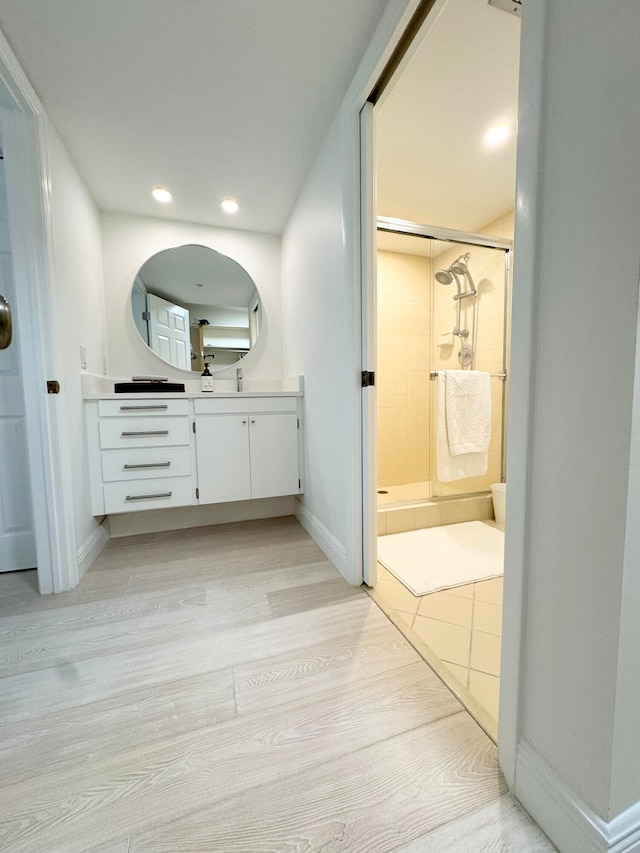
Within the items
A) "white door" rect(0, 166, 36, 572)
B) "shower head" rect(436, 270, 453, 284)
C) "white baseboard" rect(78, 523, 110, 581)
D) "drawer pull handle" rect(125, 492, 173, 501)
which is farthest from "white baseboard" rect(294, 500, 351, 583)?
"shower head" rect(436, 270, 453, 284)

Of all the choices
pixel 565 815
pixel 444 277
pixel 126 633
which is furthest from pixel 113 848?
pixel 444 277

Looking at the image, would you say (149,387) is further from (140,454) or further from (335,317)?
(335,317)

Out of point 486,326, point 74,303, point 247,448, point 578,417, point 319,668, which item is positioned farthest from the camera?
point 486,326

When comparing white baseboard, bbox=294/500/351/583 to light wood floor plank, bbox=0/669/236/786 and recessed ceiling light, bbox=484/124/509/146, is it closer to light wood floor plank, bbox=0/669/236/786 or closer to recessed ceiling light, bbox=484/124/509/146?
light wood floor plank, bbox=0/669/236/786

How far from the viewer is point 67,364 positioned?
1528 mm

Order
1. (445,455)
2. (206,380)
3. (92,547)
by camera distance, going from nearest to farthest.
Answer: (92,547)
(445,455)
(206,380)

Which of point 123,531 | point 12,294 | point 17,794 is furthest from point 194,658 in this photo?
point 12,294

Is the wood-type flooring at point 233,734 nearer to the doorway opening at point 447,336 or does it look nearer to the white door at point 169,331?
the doorway opening at point 447,336

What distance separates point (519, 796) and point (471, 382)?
78.7 inches

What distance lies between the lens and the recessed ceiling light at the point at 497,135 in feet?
5.12

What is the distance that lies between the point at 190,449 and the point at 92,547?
27.7 inches

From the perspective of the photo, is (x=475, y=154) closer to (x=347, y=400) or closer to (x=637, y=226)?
(x=347, y=400)

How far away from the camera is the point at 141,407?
6.10 ft

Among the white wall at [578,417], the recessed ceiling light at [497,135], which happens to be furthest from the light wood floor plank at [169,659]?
the recessed ceiling light at [497,135]
